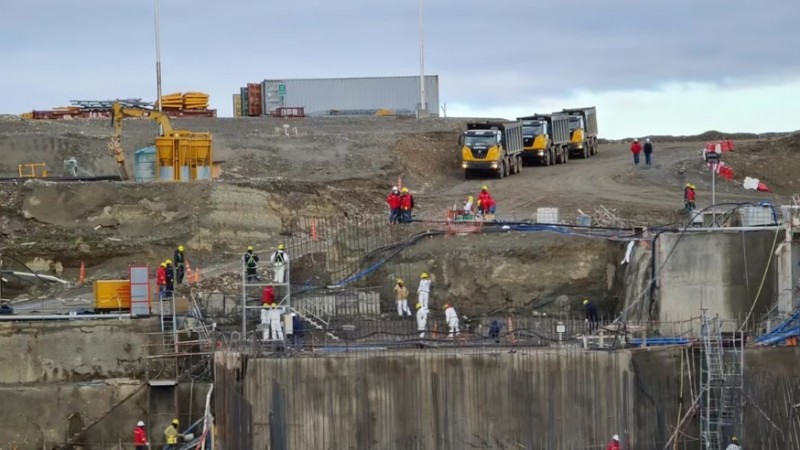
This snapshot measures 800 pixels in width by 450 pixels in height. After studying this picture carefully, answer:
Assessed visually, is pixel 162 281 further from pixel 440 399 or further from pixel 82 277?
pixel 440 399

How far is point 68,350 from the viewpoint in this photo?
39219 millimetres

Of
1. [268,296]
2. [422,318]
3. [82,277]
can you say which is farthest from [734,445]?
[82,277]

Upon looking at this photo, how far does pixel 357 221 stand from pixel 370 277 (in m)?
4.18

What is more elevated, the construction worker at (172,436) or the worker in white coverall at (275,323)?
the worker in white coverall at (275,323)

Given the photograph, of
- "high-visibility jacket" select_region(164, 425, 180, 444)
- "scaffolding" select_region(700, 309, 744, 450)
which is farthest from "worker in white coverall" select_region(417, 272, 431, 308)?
"scaffolding" select_region(700, 309, 744, 450)

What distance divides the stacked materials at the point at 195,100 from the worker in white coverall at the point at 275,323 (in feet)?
111

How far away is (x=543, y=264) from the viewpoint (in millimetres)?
43750

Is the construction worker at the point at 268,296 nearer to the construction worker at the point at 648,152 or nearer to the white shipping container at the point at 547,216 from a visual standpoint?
the white shipping container at the point at 547,216

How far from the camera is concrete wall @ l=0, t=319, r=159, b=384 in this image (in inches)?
1543

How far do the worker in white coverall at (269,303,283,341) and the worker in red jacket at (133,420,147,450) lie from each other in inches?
138

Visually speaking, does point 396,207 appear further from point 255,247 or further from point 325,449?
point 325,449

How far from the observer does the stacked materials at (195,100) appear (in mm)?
70812

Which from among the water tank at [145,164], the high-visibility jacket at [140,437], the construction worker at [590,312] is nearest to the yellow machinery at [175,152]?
the water tank at [145,164]

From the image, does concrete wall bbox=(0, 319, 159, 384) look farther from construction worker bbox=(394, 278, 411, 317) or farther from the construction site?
Result: construction worker bbox=(394, 278, 411, 317)
